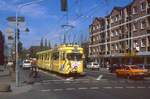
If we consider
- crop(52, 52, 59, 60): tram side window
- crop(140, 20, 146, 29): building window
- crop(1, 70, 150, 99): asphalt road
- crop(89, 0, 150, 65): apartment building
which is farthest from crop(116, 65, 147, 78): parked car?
crop(140, 20, 146, 29): building window

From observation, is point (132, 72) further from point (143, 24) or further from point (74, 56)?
point (143, 24)

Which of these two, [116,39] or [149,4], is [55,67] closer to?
[149,4]

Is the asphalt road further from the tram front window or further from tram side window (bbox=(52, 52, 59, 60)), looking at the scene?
tram side window (bbox=(52, 52, 59, 60))

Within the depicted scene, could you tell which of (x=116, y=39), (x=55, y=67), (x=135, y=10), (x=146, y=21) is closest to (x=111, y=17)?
(x=116, y=39)

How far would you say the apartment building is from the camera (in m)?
74.2

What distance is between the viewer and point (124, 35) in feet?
277

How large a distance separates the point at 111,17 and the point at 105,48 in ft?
26.4

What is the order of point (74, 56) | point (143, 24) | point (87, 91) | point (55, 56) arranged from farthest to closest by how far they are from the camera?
point (143, 24), point (55, 56), point (74, 56), point (87, 91)

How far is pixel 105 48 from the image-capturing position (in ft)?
325

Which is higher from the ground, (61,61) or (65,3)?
(65,3)

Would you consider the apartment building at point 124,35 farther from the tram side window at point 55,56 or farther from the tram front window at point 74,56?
the tram front window at point 74,56

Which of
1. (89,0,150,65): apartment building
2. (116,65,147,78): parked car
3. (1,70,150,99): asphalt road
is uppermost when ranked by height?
(89,0,150,65): apartment building

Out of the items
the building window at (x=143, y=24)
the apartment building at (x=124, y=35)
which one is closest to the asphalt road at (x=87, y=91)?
the apartment building at (x=124, y=35)

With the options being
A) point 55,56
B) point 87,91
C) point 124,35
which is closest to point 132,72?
point 55,56
